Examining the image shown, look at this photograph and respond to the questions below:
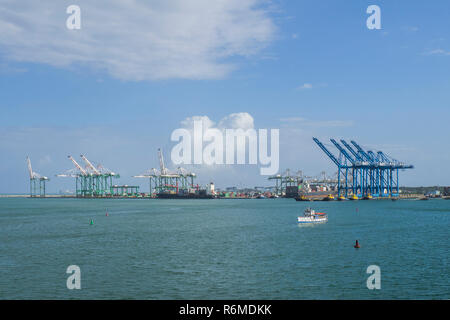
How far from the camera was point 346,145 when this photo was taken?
533ft

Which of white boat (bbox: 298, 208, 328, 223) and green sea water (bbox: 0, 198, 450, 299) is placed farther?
white boat (bbox: 298, 208, 328, 223)

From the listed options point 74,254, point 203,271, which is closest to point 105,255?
point 74,254

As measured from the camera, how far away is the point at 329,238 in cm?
4628

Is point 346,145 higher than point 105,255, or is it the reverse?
point 346,145

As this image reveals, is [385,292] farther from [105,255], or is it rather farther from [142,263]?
[105,255]

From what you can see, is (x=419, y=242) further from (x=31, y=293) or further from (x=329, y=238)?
(x=31, y=293)

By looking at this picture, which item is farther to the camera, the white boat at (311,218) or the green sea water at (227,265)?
the white boat at (311,218)

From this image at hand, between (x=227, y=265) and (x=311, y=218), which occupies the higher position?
(x=227, y=265)

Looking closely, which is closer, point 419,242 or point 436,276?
point 436,276

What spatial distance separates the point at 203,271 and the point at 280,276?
17.7 feet

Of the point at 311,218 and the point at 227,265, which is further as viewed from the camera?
the point at 311,218

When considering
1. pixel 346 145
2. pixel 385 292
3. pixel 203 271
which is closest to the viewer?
pixel 385 292

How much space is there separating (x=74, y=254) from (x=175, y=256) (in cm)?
901

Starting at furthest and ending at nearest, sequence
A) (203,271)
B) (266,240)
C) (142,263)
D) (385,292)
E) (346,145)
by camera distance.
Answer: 1. (346,145)
2. (266,240)
3. (142,263)
4. (203,271)
5. (385,292)
